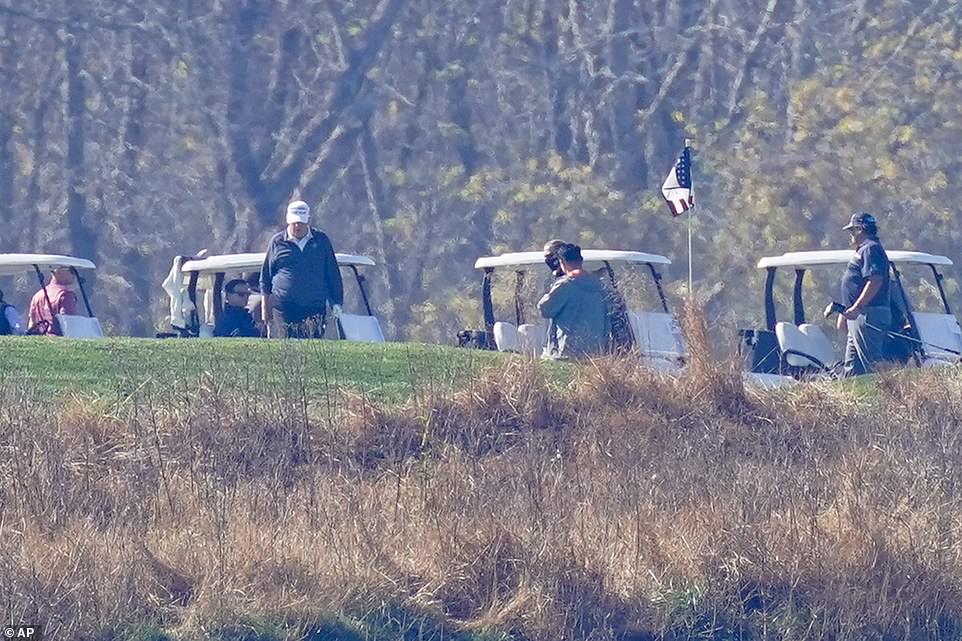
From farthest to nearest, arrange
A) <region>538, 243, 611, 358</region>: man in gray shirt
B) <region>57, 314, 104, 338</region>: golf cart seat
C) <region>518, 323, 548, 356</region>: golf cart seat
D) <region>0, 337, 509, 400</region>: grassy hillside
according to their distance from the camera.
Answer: <region>57, 314, 104, 338</region>: golf cart seat, <region>538, 243, 611, 358</region>: man in gray shirt, <region>518, 323, 548, 356</region>: golf cart seat, <region>0, 337, 509, 400</region>: grassy hillside

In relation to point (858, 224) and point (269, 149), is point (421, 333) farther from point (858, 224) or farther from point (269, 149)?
point (858, 224)

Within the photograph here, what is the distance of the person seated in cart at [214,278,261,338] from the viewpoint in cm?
1506

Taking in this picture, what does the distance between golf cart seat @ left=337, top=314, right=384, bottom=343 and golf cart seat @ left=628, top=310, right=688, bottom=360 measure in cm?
209

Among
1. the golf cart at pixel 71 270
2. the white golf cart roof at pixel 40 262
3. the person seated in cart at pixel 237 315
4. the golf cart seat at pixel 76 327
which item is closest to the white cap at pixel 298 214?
the person seated in cart at pixel 237 315

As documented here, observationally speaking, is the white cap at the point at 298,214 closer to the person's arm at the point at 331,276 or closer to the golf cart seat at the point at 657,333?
the person's arm at the point at 331,276

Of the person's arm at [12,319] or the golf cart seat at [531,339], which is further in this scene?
the person's arm at [12,319]

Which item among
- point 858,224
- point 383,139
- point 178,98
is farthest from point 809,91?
point 858,224

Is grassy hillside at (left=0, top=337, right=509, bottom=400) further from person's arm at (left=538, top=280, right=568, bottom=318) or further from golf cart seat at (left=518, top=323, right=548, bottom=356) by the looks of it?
person's arm at (left=538, top=280, right=568, bottom=318)

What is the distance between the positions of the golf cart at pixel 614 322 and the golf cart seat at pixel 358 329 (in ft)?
2.29

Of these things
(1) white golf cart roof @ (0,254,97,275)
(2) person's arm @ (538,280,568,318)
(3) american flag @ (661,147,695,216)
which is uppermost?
(3) american flag @ (661,147,695,216)

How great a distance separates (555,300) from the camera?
13.0 metres

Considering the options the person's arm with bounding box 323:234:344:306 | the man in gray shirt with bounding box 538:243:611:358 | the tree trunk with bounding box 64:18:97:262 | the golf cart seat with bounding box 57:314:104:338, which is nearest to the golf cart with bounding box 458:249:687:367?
the man in gray shirt with bounding box 538:243:611:358

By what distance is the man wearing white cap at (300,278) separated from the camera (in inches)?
540

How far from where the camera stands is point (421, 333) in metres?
25.0
